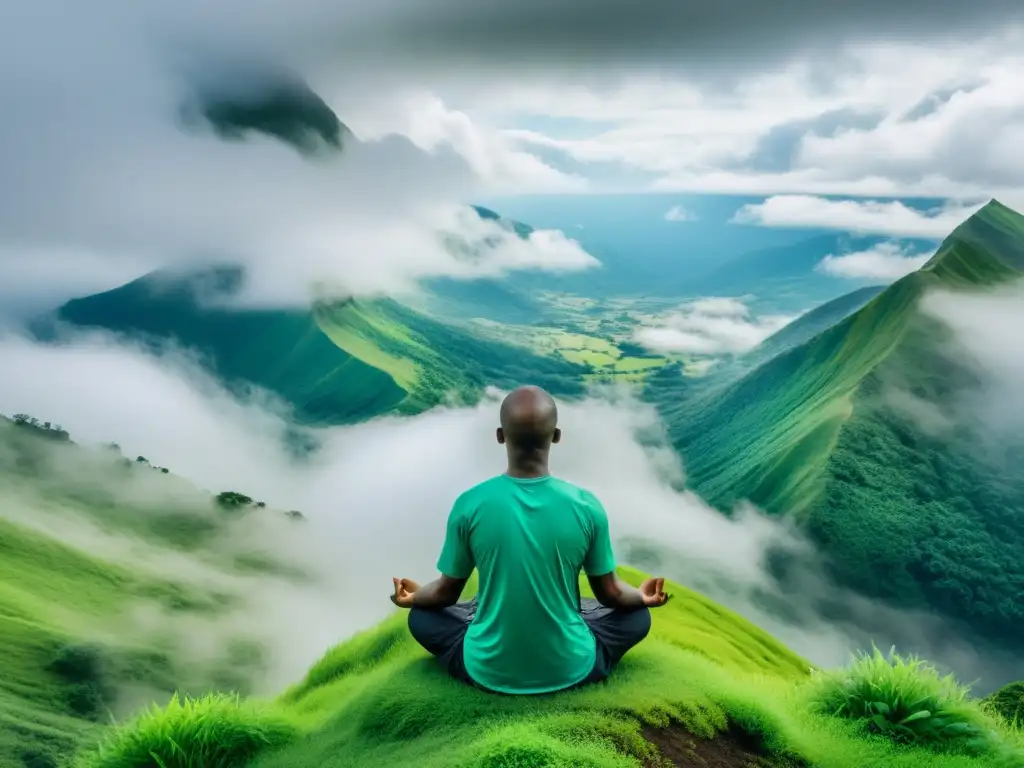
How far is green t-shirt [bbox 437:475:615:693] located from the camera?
661 cm

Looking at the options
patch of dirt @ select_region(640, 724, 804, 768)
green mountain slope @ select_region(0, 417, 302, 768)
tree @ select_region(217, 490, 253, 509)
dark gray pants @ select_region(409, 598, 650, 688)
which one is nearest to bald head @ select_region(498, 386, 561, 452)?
dark gray pants @ select_region(409, 598, 650, 688)

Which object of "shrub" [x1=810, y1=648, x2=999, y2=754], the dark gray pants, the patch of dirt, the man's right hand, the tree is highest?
the tree

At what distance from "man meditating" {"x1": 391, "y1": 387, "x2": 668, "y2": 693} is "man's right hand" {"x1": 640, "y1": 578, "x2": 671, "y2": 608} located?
1 centimetres

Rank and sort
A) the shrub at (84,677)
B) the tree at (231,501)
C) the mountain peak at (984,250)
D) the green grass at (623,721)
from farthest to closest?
the mountain peak at (984,250)
the tree at (231,501)
the shrub at (84,677)
the green grass at (623,721)

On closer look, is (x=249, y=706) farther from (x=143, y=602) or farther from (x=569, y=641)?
(x=143, y=602)

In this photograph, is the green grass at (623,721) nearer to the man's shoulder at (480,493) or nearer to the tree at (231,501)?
the man's shoulder at (480,493)

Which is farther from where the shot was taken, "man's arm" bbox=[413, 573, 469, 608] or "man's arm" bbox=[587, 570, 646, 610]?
"man's arm" bbox=[413, 573, 469, 608]

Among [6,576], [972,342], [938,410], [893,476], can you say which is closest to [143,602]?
[6,576]

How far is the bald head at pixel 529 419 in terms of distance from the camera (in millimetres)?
6590

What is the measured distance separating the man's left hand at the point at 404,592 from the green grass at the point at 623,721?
1049 mm

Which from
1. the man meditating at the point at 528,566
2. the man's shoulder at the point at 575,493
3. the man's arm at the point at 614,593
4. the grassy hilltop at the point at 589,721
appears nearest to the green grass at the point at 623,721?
the grassy hilltop at the point at 589,721

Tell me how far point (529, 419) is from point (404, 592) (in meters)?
2.25

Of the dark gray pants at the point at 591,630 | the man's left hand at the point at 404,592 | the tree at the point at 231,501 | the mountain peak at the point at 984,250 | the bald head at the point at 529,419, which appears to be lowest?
the dark gray pants at the point at 591,630

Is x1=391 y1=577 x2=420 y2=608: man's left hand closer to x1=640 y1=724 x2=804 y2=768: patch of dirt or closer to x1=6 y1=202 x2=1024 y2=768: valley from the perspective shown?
x1=6 y1=202 x2=1024 y2=768: valley
